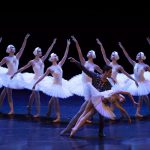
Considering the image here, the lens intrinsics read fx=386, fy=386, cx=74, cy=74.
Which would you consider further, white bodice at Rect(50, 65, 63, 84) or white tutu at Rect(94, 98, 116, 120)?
white bodice at Rect(50, 65, 63, 84)

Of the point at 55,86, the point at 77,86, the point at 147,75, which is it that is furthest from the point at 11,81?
the point at 147,75

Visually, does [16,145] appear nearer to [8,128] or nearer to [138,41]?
[8,128]

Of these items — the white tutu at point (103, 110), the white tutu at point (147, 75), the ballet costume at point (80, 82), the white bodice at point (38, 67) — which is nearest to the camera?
the white tutu at point (103, 110)

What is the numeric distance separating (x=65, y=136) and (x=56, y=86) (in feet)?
5.93

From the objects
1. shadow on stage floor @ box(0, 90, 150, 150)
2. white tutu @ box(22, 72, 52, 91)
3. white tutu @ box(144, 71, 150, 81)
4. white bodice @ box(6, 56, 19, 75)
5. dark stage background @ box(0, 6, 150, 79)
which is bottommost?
shadow on stage floor @ box(0, 90, 150, 150)

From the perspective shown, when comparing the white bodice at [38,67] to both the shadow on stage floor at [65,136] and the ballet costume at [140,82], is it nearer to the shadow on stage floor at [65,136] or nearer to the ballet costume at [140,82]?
the shadow on stage floor at [65,136]

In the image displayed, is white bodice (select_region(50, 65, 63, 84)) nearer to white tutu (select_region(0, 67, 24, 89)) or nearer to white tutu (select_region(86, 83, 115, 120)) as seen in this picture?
white tutu (select_region(0, 67, 24, 89))

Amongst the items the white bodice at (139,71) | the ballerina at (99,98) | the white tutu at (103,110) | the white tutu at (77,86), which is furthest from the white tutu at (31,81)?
the white tutu at (103,110)

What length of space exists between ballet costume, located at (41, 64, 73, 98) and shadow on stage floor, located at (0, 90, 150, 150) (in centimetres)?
50

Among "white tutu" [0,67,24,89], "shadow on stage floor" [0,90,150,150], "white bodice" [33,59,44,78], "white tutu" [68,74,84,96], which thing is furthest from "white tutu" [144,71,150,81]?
"white tutu" [0,67,24,89]

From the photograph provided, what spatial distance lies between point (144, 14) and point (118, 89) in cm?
508

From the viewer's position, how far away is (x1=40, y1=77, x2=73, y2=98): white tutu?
7.39m

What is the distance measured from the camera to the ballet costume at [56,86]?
24.4 feet

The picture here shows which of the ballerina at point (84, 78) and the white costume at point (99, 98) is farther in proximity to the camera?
the ballerina at point (84, 78)
